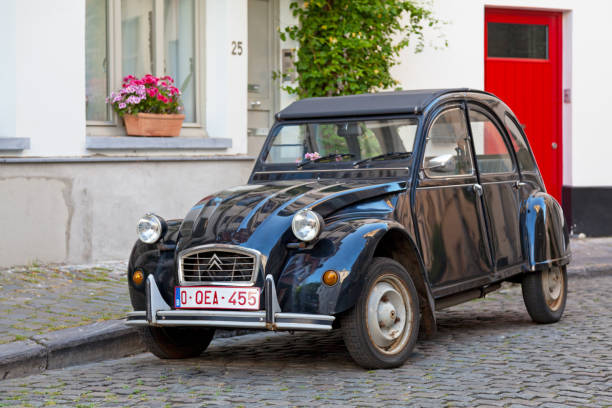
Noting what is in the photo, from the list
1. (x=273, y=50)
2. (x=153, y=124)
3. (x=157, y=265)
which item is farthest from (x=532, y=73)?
(x=157, y=265)

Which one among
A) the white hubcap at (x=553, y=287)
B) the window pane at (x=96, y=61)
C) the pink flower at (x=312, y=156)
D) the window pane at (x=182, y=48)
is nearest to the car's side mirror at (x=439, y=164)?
the pink flower at (x=312, y=156)

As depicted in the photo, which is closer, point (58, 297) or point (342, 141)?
point (342, 141)

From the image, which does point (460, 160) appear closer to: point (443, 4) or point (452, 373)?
point (452, 373)

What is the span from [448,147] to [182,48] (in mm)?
5508

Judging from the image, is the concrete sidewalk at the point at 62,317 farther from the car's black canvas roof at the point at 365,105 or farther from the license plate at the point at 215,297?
the car's black canvas roof at the point at 365,105

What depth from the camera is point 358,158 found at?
688cm

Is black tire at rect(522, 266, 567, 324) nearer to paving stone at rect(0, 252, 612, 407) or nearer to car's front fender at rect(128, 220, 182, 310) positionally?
paving stone at rect(0, 252, 612, 407)

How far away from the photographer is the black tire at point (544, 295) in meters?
7.60

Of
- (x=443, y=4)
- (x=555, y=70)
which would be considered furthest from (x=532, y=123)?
(x=443, y=4)

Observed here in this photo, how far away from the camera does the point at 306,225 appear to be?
5.70 meters

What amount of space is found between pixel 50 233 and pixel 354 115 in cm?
427

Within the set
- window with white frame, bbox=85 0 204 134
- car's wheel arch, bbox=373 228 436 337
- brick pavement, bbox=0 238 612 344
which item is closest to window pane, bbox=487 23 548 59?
brick pavement, bbox=0 238 612 344

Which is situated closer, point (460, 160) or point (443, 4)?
point (460, 160)

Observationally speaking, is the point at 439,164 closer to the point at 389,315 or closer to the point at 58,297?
the point at 389,315
